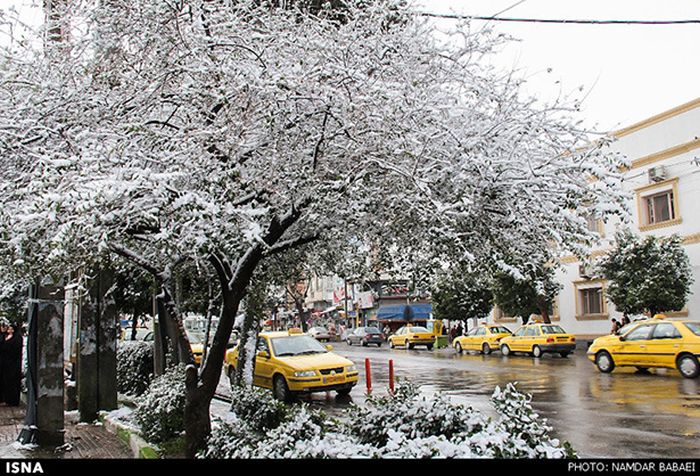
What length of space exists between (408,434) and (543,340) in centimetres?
2280

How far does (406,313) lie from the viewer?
50.5 m

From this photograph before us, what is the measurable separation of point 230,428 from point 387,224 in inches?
98.7

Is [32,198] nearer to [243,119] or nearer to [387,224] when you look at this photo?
[243,119]

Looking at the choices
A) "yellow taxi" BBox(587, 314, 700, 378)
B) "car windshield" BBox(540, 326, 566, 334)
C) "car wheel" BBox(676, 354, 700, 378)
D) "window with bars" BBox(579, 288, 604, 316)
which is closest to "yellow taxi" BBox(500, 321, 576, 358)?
"car windshield" BBox(540, 326, 566, 334)

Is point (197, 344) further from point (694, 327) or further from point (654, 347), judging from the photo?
point (694, 327)

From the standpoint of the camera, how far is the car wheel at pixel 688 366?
651 inches

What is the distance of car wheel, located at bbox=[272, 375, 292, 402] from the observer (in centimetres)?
1448

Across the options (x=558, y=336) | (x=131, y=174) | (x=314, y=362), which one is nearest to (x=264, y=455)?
(x=131, y=174)

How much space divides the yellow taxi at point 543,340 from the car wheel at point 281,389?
1508 centimetres

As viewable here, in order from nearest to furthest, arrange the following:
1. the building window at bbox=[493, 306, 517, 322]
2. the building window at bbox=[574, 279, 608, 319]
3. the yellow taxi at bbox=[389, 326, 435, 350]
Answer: the building window at bbox=[574, 279, 608, 319], the yellow taxi at bbox=[389, 326, 435, 350], the building window at bbox=[493, 306, 517, 322]

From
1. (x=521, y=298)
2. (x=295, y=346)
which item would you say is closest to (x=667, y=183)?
(x=521, y=298)

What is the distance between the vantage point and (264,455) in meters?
5.00

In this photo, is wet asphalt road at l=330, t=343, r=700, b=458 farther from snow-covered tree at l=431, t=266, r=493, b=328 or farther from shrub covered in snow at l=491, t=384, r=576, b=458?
snow-covered tree at l=431, t=266, r=493, b=328

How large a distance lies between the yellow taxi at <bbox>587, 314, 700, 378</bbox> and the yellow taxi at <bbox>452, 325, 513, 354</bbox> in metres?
10.8
